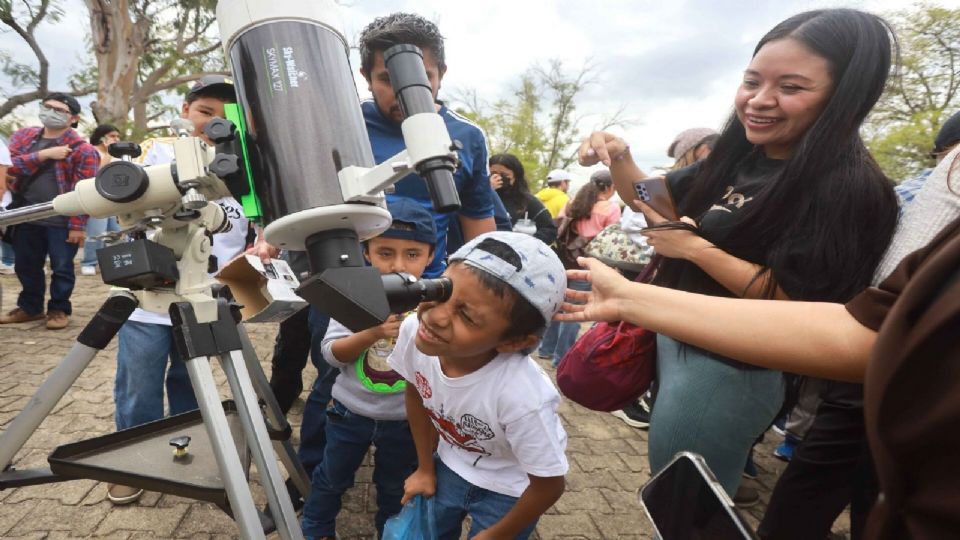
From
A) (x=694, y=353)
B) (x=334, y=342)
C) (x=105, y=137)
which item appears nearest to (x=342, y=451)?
(x=334, y=342)

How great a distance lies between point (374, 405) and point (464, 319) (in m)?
0.66

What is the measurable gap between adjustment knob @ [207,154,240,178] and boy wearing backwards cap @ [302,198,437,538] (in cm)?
71

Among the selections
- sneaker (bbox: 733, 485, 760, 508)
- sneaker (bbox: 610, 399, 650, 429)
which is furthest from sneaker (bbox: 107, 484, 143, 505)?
sneaker (bbox: 733, 485, 760, 508)

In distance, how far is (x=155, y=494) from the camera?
2252mm

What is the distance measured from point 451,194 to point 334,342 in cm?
104

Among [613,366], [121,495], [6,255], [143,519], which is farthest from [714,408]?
[6,255]

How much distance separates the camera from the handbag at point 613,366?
1.56 meters

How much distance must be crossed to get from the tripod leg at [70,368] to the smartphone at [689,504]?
4.29 ft

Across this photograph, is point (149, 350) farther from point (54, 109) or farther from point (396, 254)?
point (54, 109)

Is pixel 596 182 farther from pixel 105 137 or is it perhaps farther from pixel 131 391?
pixel 105 137

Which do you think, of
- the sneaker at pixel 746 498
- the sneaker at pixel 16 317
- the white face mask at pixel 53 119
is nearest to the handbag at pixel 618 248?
the sneaker at pixel 746 498

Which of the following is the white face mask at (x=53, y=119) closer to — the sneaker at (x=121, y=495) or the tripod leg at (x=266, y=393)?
the sneaker at (x=121, y=495)

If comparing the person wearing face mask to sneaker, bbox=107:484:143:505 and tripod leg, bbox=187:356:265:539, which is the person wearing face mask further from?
tripod leg, bbox=187:356:265:539

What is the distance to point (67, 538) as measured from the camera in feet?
6.44
